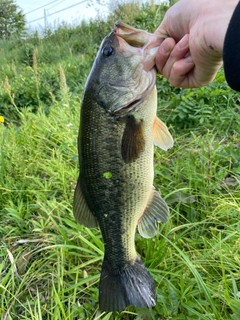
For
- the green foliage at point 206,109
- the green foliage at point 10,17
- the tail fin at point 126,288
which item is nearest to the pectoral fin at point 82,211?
the tail fin at point 126,288

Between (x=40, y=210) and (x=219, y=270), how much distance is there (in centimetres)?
145

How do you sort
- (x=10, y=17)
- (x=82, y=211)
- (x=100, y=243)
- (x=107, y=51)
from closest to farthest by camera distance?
1. (x=107, y=51)
2. (x=82, y=211)
3. (x=100, y=243)
4. (x=10, y=17)

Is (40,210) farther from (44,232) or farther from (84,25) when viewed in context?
(84,25)

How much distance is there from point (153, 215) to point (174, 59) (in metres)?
0.77

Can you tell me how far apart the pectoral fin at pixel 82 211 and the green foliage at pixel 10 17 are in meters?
30.5

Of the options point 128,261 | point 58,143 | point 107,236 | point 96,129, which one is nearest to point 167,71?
point 96,129

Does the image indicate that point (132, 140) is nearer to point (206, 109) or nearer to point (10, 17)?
point (206, 109)

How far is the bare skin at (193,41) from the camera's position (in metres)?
1.35

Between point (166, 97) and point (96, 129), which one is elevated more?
point (96, 129)

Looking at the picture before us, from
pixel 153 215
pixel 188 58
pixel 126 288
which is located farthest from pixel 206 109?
pixel 126 288

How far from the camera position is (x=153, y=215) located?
170 cm

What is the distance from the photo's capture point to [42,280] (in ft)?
7.11

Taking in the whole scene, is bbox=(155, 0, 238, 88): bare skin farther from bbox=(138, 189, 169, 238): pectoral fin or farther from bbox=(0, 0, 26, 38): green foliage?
bbox=(0, 0, 26, 38): green foliage

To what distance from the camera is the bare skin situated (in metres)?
1.35
